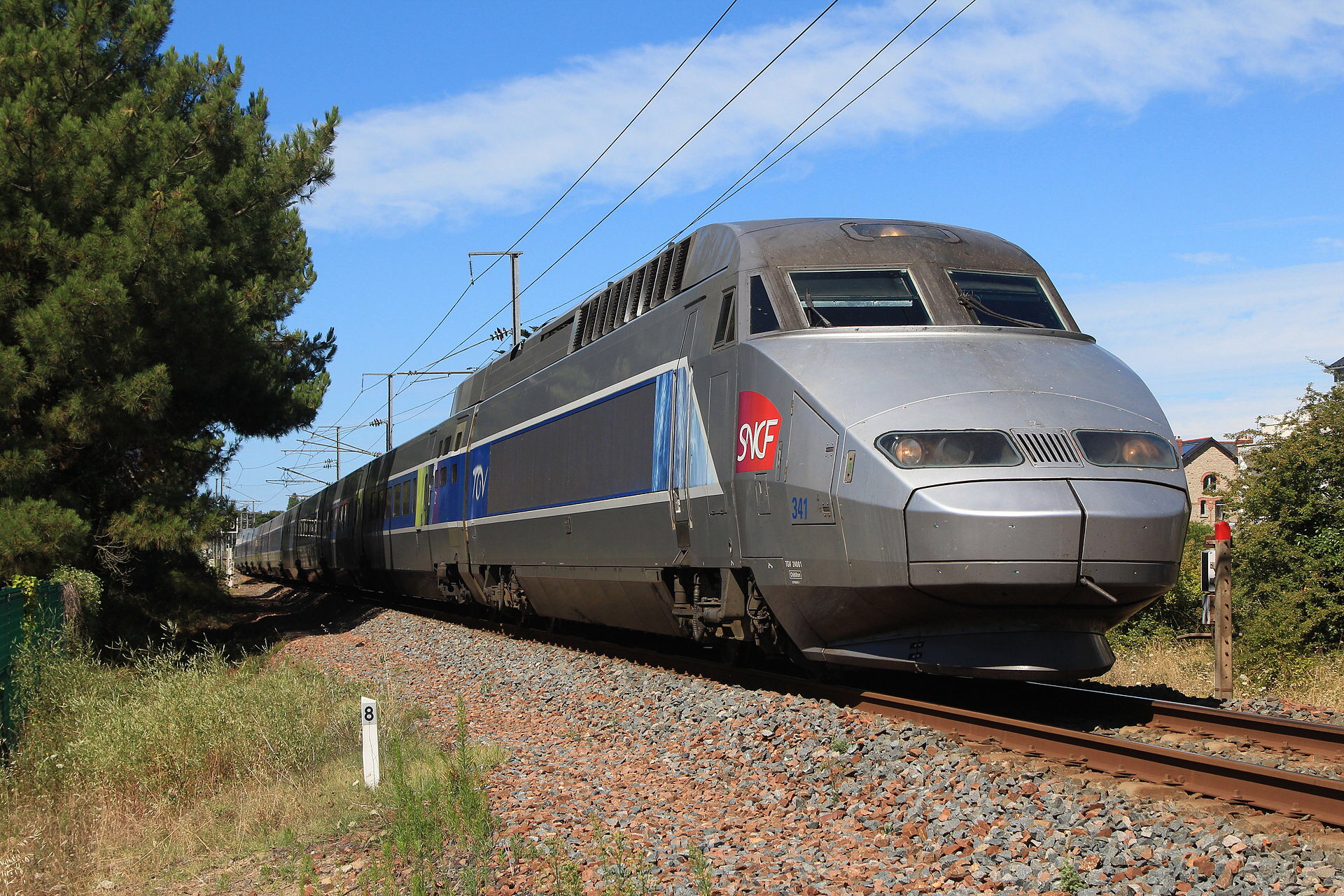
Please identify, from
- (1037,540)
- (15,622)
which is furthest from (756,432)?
(15,622)

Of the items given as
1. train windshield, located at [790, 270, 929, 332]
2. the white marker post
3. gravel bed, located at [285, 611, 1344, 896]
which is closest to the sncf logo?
train windshield, located at [790, 270, 929, 332]

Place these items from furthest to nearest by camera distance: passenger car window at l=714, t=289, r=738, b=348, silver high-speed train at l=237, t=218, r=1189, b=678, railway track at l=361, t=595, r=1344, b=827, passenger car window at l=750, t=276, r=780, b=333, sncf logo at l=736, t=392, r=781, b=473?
1. passenger car window at l=714, t=289, r=738, b=348
2. passenger car window at l=750, t=276, r=780, b=333
3. sncf logo at l=736, t=392, r=781, b=473
4. silver high-speed train at l=237, t=218, r=1189, b=678
5. railway track at l=361, t=595, r=1344, b=827

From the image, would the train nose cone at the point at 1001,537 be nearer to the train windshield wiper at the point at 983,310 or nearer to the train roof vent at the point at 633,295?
the train windshield wiper at the point at 983,310

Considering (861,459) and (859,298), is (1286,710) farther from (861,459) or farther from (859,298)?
(859,298)

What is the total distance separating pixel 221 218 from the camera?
1644 cm

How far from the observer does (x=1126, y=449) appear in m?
7.04

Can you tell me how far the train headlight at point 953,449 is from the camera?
6.82 m

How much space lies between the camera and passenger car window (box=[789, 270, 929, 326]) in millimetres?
8422

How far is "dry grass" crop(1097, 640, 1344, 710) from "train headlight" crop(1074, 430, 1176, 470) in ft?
10.5

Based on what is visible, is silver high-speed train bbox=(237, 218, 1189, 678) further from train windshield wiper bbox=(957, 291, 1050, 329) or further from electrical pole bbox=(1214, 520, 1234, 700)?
electrical pole bbox=(1214, 520, 1234, 700)

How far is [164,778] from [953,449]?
5780mm

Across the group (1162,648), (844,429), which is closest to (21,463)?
(844,429)

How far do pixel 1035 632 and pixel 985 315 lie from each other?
250 centimetres

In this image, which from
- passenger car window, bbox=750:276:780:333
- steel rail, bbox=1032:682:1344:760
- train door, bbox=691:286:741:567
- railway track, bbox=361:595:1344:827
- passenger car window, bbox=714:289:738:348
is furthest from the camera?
passenger car window, bbox=714:289:738:348
